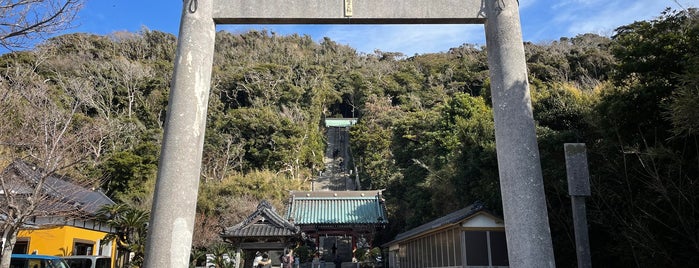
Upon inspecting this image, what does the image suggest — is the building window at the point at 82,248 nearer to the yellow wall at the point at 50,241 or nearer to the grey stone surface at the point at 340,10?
the yellow wall at the point at 50,241

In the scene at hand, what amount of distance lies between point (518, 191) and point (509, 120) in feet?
2.33

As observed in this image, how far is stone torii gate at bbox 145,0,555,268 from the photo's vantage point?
4152 millimetres

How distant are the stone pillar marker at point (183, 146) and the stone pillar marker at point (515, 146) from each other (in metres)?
3.01

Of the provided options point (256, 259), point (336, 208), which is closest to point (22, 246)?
point (256, 259)

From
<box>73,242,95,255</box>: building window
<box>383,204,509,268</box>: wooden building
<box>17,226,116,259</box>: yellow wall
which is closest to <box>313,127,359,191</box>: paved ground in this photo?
<box>73,242,95,255</box>: building window

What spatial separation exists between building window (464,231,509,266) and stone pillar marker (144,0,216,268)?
804 cm

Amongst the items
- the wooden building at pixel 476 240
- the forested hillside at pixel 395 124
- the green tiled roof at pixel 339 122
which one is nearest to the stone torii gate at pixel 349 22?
the forested hillside at pixel 395 124

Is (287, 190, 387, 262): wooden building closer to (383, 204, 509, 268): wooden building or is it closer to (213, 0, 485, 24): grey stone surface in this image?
(383, 204, 509, 268): wooden building

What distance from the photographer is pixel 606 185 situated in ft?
29.1

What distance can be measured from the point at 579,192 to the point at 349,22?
357 cm

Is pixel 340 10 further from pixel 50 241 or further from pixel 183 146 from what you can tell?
pixel 50 241

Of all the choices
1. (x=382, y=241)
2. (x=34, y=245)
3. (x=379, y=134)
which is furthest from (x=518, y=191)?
(x=379, y=134)

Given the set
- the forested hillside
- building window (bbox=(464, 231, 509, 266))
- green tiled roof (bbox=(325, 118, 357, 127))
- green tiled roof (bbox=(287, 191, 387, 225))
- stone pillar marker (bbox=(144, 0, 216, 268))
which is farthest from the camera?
green tiled roof (bbox=(325, 118, 357, 127))

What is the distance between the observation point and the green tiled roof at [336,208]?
21922 mm
